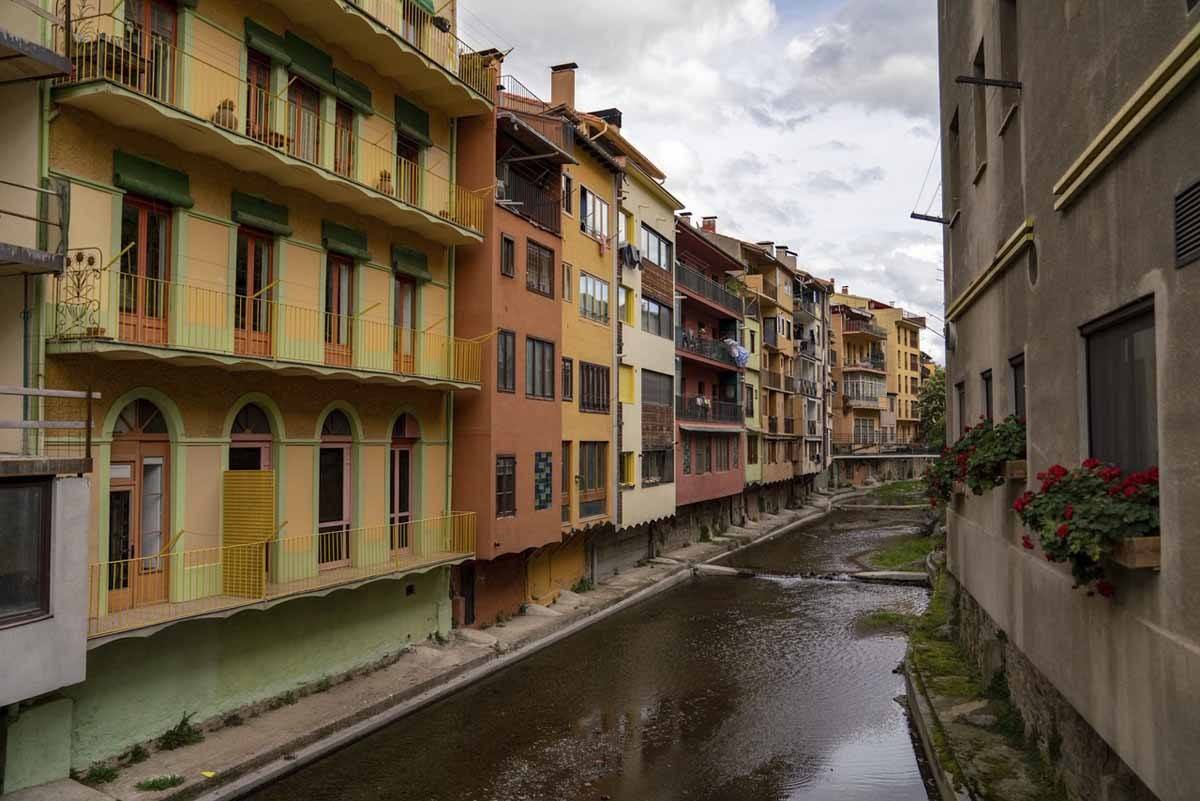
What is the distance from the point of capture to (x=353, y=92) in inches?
661

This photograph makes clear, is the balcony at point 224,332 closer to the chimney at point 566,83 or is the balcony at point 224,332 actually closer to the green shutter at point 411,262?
the green shutter at point 411,262

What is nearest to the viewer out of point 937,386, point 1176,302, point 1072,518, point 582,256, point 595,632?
point 1176,302

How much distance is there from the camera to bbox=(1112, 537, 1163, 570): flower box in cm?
573

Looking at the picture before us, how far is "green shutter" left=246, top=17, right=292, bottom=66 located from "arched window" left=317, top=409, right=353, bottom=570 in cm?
624

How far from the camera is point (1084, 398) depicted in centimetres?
775

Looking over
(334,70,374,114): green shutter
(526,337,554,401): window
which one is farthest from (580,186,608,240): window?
(334,70,374,114): green shutter

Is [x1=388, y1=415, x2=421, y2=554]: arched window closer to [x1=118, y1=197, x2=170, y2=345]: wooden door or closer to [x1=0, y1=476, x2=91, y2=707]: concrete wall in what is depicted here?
[x1=118, y1=197, x2=170, y2=345]: wooden door

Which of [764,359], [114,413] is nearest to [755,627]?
[114,413]

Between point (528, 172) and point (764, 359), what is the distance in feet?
95.5

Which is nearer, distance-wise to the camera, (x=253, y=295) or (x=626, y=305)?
(x=253, y=295)

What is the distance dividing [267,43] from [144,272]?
15.0ft

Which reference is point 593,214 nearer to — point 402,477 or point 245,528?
point 402,477

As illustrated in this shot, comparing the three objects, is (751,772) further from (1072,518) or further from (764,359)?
(764,359)

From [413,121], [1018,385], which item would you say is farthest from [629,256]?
[1018,385]
